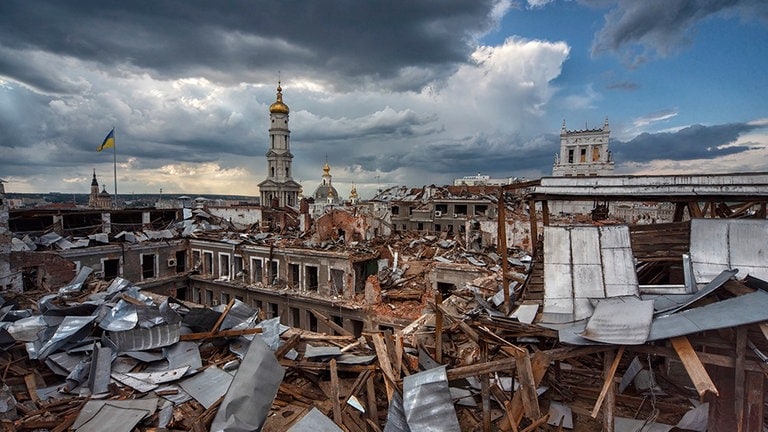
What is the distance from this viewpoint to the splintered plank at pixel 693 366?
165 inches

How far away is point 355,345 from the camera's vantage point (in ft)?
26.0

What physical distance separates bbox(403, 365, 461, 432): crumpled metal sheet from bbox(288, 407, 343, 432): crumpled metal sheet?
111 cm

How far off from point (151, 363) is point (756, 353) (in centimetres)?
977

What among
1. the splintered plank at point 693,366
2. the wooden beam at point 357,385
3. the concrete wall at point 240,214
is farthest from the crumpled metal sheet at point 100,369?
the concrete wall at point 240,214

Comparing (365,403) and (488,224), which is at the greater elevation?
(488,224)

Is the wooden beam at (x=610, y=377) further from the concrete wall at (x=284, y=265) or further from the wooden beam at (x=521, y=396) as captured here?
the concrete wall at (x=284, y=265)

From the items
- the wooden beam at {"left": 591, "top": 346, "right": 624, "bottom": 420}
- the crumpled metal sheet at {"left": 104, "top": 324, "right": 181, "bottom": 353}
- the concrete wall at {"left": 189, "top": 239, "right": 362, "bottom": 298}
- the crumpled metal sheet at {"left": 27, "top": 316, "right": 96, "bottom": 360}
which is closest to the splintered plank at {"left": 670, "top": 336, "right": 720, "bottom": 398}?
the wooden beam at {"left": 591, "top": 346, "right": 624, "bottom": 420}

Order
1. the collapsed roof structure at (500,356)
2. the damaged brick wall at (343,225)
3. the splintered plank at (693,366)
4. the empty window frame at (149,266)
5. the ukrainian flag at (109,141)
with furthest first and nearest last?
1. the ukrainian flag at (109,141)
2. the damaged brick wall at (343,225)
3. the empty window frame at (149,266)
4. the collapsed roof structure at (500,356)
5. the splintered plank at (693,366)

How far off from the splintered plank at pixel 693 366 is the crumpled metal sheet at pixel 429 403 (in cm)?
293

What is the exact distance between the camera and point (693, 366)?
4492mm

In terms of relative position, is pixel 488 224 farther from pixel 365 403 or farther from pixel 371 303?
pixel 365 403

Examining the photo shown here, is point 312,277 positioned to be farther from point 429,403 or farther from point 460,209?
point 460,209

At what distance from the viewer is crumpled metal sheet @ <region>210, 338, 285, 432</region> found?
5172mm

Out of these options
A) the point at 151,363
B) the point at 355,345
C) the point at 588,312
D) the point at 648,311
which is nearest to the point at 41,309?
the point at 151,363
